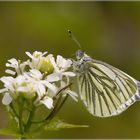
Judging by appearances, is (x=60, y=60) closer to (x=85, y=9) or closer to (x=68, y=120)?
(x=68, y=120)

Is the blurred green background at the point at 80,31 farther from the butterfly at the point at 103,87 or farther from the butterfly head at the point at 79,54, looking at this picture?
the butterfly head at the point at 79,54

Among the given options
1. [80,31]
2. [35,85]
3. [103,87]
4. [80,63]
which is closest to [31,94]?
[35,85]

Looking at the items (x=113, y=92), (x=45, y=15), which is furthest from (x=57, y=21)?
(x=113, y=92)

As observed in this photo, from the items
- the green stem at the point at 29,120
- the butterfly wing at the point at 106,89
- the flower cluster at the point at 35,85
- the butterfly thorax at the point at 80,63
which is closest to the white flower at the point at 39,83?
the flower cluster at the point at 35,85

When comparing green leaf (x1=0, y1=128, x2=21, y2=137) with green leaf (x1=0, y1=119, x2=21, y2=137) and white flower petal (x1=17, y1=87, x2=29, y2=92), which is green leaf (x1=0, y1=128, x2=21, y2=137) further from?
white flower petal (x1=17, y1=87, x2=29, y2=92)

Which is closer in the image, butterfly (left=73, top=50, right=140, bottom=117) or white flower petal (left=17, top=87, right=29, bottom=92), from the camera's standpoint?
white flower petal (left=17, top=87, right=29, bottom=92)

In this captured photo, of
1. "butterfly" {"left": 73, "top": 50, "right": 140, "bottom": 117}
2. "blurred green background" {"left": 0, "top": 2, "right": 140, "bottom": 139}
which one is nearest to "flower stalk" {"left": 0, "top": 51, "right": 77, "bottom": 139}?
"butterfly" {"left": 73, "top": 50, "right": 140, "bottom": 117}

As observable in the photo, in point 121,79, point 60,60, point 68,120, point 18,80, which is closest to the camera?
point 18,80
